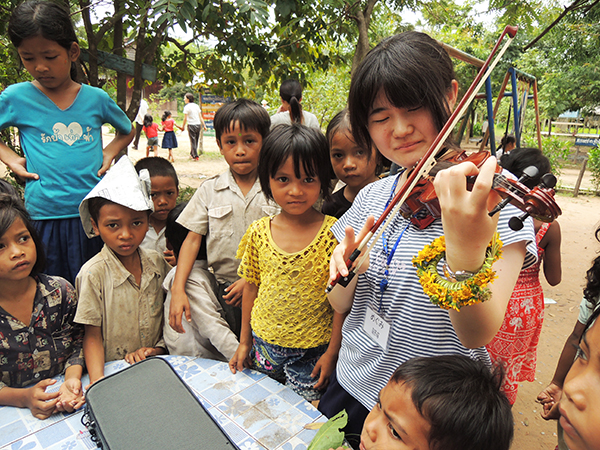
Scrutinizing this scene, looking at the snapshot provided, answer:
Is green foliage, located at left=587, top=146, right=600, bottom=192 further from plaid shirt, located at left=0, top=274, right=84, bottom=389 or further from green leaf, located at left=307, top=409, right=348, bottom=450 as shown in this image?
plaid shirt, located at left=0, top=274, right=84, bottom=389

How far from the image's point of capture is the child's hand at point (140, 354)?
6.43 feet

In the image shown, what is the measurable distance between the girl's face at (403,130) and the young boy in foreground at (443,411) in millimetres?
595

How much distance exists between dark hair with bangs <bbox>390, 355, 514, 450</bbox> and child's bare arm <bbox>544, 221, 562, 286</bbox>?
1.74 metres

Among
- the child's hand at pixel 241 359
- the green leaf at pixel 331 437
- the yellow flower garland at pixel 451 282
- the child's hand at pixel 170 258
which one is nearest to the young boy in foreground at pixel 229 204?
the child's hand at pixel 241 359

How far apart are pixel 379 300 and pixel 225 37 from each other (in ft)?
10.5

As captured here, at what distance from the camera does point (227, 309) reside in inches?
91.4

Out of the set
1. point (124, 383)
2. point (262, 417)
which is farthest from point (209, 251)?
point (262, 417)

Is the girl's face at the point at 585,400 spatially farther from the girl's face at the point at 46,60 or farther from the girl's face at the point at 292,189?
the girl's face at the point at 46,60

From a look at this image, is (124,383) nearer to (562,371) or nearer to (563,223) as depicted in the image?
(562,371)

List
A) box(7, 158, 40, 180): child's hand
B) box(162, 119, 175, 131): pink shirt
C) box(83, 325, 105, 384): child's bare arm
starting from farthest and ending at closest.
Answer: box(162, 119, 175, 131): pink shirt, box(7, 158, 40, 180): child's hand, box(83, 325, 105, 384): child's bare arm

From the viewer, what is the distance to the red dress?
1971 mm

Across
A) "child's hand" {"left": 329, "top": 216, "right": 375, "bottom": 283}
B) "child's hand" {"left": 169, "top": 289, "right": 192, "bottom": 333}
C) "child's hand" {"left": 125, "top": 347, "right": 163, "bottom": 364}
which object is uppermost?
"child's hand" {"left": 329, "top": 216, "right": 375, "bottom": 283}

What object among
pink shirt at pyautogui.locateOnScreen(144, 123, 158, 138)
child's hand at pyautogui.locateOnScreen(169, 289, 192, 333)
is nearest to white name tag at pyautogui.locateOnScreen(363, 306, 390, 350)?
child's hand at pyautogui.locateOnScreen(169, 289, 192, 333)

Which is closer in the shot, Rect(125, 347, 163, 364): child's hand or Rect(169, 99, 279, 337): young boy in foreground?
Rect(125, 347, 163, 364): child's hand
